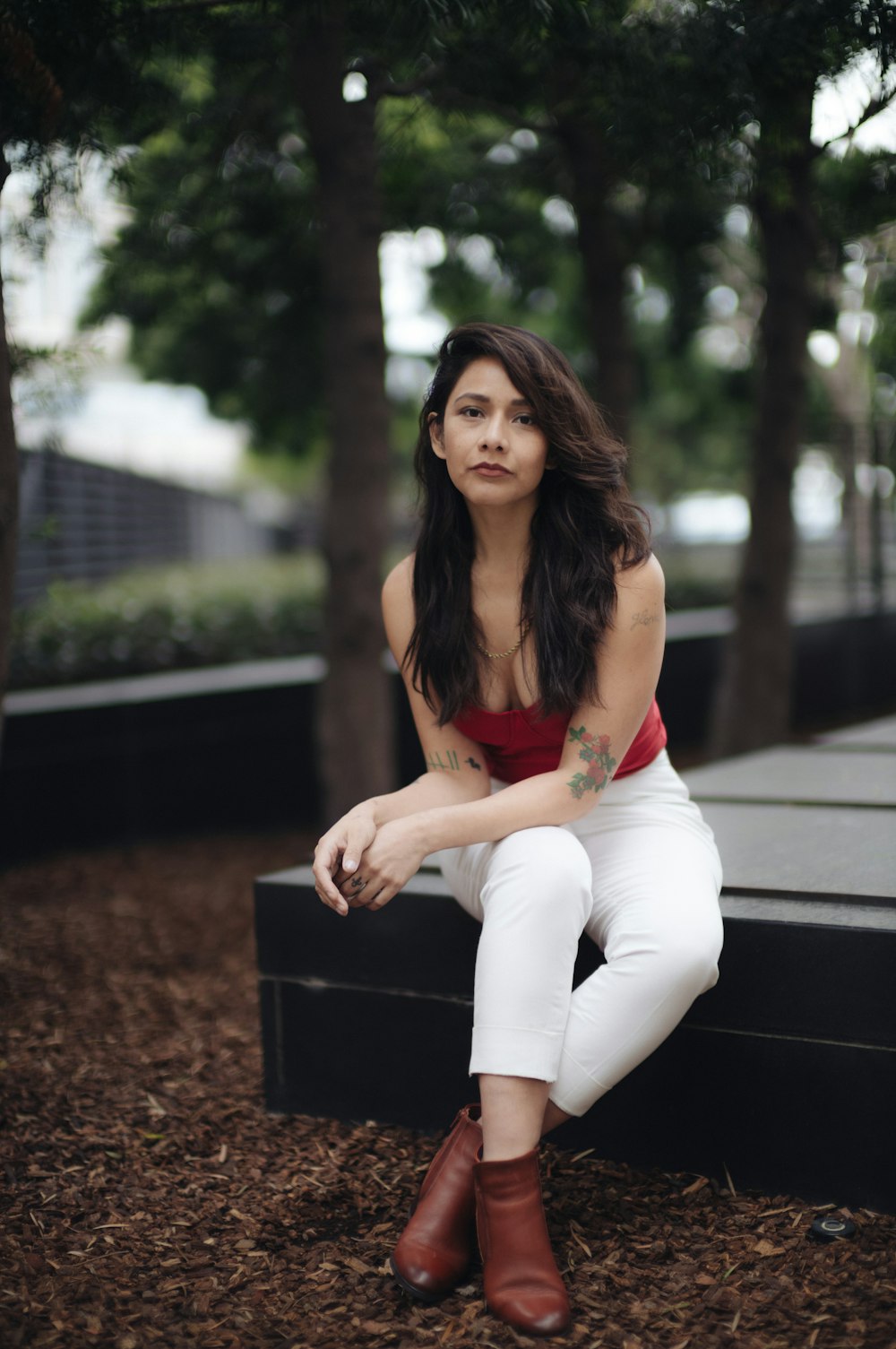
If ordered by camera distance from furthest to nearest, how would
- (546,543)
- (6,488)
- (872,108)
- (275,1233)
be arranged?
(872,108)
(6,488)
(546,543)
(275,1233)

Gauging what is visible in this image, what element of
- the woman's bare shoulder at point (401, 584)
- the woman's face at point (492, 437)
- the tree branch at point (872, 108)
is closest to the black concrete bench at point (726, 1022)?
the woman's bare shoulder at point (401, 584)

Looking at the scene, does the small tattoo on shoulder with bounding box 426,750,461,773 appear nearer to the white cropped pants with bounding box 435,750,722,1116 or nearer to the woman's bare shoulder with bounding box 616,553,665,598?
the white cropped pants with bounding box 435,750,722,1116

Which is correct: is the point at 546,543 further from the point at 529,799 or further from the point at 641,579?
the point at 529,799

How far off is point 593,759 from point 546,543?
1.54 ft

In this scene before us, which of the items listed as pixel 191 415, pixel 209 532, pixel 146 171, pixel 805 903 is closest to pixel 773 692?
pixel 146 171

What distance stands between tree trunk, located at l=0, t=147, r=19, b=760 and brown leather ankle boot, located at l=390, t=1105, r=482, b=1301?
1657 mm

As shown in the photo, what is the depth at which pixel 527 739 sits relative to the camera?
2730mm

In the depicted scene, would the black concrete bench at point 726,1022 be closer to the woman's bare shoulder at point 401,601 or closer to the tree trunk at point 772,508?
the woman's bare shoulder at point 401,601

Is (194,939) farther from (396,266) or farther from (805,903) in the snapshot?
(396,266)

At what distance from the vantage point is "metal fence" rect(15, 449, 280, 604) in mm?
6891

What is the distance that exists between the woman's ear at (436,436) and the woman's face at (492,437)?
0.10m

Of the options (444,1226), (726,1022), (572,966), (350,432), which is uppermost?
(350,432)

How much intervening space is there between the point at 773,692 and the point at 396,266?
3312 mm

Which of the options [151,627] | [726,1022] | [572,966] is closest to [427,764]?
[572,966]
